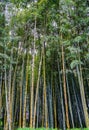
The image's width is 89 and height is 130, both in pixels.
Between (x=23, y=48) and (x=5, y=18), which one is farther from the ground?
(x=5, y=18)

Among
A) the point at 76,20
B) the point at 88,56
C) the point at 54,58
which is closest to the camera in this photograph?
the point at 88,56

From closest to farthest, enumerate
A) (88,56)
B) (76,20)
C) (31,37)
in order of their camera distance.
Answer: (88,56)
(76,20)
(31,37)

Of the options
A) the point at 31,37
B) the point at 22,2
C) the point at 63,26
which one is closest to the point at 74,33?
the point at 63,26

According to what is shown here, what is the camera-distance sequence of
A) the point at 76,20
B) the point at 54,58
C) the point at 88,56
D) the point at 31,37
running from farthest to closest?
the point at 54,58, the point at 31,37, the point at 76,20, the point at 88,56

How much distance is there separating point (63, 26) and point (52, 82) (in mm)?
2769

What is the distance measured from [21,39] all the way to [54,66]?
203 cm

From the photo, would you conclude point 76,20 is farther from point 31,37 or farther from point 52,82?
point 52,82

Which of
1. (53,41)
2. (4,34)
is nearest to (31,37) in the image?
(53,41)

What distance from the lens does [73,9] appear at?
23.5 feet

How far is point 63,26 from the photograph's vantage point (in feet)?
23.5

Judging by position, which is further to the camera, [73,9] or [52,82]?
[52,82]

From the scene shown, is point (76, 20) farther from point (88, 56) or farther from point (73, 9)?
point (88, 56)

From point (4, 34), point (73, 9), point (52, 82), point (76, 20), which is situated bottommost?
point (52, 82)

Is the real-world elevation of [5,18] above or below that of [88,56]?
above
